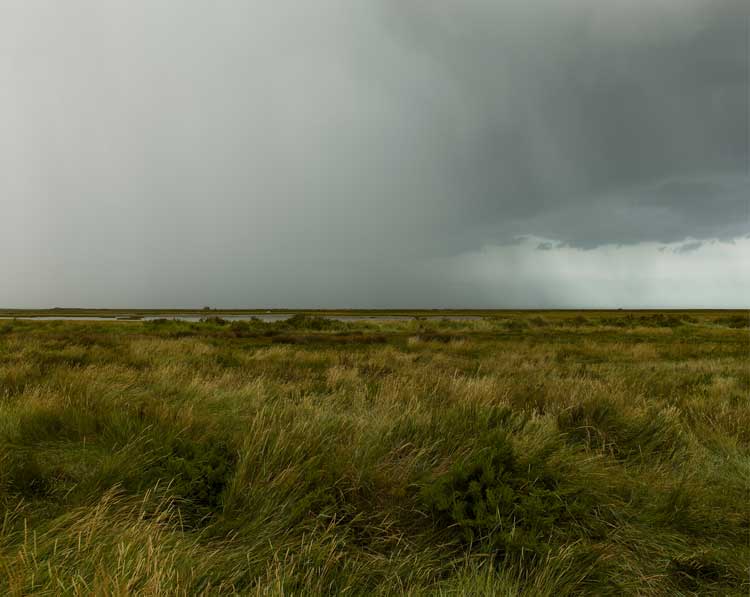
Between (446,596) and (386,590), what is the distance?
1.10 feet

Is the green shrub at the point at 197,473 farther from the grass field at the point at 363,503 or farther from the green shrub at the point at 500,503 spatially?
the green shrub at the point at 500,503

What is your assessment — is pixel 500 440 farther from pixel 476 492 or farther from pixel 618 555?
pixel 618 555

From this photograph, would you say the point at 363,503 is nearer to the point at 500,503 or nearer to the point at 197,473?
the point at 500,503

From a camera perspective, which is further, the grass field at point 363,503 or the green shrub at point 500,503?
the green shrub at point 500,503

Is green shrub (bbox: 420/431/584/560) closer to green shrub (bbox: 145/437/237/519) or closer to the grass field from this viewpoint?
the grass field


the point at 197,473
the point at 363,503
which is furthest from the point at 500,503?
the point at 197,473

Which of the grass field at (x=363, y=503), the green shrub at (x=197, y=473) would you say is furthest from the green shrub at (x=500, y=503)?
the green shrub at (x=197, y=473)

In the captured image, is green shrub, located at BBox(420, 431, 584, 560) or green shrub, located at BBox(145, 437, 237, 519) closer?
green shrub, located at BBox(420, 431, 584, 560)

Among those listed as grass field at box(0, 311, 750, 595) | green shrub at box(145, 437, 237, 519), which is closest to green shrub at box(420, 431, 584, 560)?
grass field at box(0, 311, 750, 595)

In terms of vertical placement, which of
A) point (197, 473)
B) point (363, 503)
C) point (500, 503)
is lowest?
point (363, 503)

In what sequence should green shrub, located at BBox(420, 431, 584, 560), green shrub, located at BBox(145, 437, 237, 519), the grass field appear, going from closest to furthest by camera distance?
the grass field
green shrub, located at BBox(420, 431, 584, 560)
green shrub, located at BBox(145, 437, 237, 519)

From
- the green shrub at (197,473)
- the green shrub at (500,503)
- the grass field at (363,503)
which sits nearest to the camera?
the grass field at (363,503)

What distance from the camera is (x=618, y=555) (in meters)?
2.63

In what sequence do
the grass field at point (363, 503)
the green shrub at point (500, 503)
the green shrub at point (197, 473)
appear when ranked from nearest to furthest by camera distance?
the grass field at point (363, 503) → the green shrub at point (500, 503) → the green shrub at point (197, 473)
